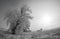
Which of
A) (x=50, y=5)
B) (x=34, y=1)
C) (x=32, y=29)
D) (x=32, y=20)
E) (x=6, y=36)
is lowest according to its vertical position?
(x=6, y=36)

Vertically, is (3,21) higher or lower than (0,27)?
higher

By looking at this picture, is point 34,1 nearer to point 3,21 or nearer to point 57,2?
point 57,2

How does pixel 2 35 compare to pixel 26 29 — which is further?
pixel 26 29

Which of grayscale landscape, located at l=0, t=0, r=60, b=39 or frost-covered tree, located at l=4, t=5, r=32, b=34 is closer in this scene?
grayscale landscape, located at l=0, t=0, r=60, b=39

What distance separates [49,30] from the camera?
372 cm

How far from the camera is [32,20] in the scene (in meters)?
4.02

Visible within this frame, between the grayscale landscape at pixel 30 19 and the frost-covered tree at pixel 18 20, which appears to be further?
the frost-covered tree at pixel 18 20

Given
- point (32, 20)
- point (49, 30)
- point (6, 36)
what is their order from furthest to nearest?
point (32, 20)
point (49, 30)
point (6, 36)

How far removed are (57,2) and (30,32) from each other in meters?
2.31

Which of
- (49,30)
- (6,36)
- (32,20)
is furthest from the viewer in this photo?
(32,20)

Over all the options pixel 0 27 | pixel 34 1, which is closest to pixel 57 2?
pixel 34 1

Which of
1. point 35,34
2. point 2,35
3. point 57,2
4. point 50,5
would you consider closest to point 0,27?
point 2,35

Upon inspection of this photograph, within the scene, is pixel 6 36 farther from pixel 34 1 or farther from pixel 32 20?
pixel 34 1

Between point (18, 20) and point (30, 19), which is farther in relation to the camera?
point (30, 19)
